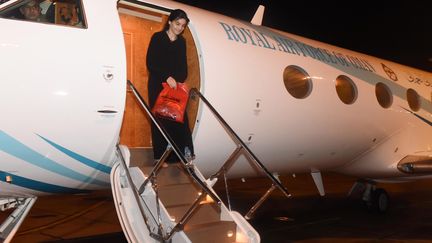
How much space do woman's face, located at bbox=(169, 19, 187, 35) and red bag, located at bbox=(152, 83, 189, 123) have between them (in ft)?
2.22

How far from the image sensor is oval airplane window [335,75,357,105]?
27.2 ft

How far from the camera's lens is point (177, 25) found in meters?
5.42

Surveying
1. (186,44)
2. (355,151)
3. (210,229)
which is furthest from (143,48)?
(355,151)

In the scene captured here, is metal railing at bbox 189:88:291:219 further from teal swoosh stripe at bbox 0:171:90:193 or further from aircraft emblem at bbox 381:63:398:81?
aircraft emblem at bbox 381:63:398:81

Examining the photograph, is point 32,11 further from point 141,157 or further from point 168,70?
point 141,157

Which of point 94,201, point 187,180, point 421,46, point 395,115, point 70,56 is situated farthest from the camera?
point 421,46

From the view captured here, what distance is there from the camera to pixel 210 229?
4.75 metres

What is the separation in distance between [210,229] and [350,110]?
4.38 metres

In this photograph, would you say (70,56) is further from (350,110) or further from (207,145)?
(350,110)

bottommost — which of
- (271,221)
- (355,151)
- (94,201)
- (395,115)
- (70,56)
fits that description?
(94,201)

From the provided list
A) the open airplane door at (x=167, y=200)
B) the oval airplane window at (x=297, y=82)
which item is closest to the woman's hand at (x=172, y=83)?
the open airplane door at (x=167, y=200)

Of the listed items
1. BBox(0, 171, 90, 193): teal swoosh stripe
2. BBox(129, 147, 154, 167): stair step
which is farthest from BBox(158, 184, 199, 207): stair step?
BBox(0, 171, 90, 193): teal swoosh stripe

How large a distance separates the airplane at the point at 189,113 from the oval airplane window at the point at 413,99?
72 centimetres

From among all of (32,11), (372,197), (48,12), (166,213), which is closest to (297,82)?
(166,213)
